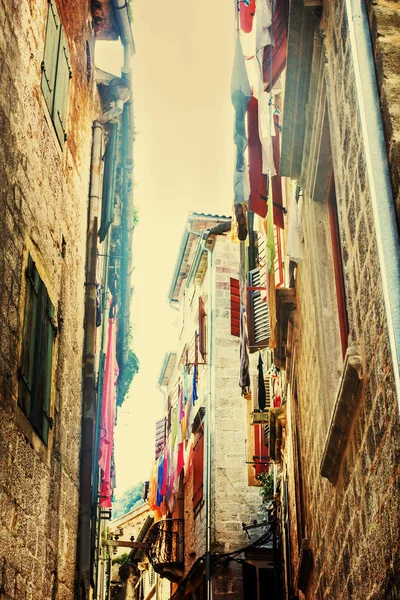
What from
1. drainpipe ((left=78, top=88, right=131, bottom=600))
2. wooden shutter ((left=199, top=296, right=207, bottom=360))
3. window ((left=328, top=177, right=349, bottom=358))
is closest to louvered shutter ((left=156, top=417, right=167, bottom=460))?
wooden shutter ((left=199, top=296, right=207, bottom=360))

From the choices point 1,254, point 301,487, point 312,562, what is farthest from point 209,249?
point 1,254

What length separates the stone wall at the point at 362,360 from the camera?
356 centimetres

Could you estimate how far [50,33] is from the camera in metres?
7.67

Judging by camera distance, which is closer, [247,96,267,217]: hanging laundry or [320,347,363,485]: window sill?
[320,347,363,485]: window sill

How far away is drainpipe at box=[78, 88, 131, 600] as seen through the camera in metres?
8.94

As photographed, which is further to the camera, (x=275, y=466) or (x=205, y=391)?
(x=205, y=391)

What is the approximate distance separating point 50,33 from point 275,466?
911 centimetres

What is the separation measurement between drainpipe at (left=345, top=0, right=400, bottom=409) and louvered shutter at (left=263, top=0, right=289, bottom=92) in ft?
11.9

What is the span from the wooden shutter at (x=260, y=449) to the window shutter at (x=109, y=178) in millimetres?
6924

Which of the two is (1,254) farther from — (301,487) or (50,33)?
(301,487)

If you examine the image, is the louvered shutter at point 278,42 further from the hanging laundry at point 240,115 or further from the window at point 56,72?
the window at point 56,72

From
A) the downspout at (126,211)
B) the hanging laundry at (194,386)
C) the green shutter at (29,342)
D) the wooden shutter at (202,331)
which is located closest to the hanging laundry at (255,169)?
the downspout at (126,211)

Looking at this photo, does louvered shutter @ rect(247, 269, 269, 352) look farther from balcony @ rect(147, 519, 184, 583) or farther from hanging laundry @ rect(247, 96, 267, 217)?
balcony @ rect(147, 519, 184, 583)

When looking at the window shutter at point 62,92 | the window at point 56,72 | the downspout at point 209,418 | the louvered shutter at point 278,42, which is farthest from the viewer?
the downspout at point 209,418
